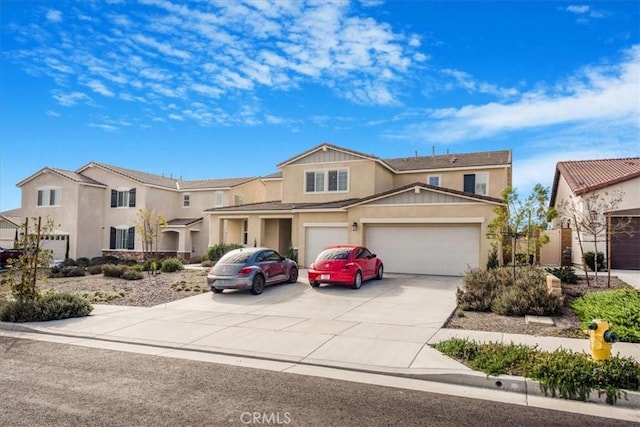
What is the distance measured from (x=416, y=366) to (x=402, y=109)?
15.4 m

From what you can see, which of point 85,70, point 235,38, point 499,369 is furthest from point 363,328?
point 85,70

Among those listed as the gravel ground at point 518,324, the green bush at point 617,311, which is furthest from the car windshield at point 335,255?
the green bush at point 617,311

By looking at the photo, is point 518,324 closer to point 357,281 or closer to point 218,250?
point 357,281

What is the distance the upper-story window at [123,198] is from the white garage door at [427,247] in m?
22.0

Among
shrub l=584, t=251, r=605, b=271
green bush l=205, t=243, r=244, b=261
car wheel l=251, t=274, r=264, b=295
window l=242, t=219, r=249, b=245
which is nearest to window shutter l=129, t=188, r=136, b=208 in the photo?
window l=242, t=219, r=249, b=245

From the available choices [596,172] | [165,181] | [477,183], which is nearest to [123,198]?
[165,181]

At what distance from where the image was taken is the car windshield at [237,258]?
15.2 m

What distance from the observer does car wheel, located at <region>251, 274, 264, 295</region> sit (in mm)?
14812

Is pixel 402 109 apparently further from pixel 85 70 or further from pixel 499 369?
pixel 499 369

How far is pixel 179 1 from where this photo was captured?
12070 millimetres

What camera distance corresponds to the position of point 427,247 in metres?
19.5

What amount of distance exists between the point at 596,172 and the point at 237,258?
809 inches

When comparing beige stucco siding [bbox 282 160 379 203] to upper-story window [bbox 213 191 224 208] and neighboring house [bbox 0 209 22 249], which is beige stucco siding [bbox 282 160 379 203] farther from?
neighboring house [bbox 0 209 22 249]

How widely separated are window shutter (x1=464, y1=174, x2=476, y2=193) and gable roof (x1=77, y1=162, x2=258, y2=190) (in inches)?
692
